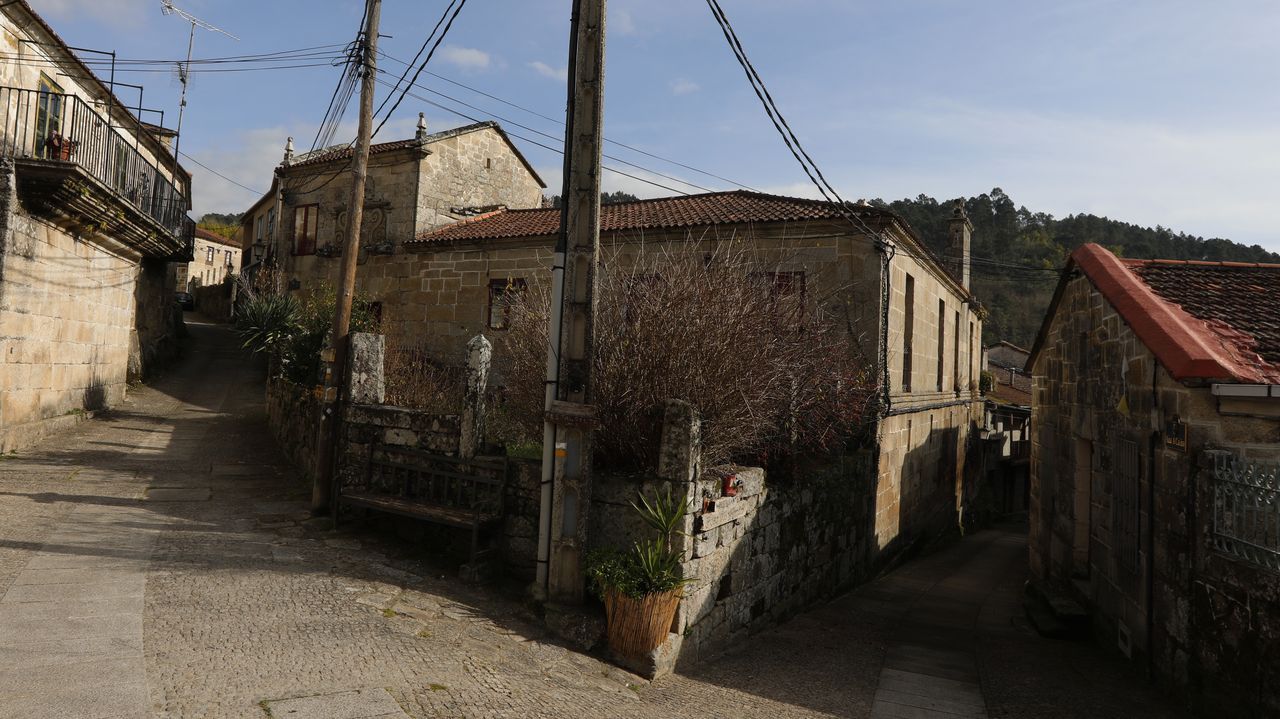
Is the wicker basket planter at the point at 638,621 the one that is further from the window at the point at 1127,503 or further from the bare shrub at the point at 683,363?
the window at the point at 1127,503

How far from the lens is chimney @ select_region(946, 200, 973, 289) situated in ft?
71.1

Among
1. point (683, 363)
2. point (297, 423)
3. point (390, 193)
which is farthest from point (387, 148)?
point (683, 363)

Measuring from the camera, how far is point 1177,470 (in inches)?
246

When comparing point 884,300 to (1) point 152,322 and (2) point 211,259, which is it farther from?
(2) point 211,259

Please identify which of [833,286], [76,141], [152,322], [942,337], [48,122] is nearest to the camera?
[76,141]

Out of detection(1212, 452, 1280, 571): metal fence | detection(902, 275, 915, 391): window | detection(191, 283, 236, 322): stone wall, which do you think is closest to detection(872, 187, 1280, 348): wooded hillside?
detection(902, 275, 915, 391): window

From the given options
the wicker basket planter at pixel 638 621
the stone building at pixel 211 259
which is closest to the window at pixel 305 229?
the wicker basket planter at pixel 638 621

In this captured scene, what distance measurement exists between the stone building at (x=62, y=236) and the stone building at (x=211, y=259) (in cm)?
2786

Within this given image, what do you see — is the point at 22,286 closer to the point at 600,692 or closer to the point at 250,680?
the point at 250,680

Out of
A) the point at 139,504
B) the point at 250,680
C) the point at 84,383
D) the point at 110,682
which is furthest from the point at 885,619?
the point at 84,383

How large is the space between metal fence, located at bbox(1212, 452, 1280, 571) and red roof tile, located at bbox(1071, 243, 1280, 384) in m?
0.68

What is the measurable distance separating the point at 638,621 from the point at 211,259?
47001 millimetres

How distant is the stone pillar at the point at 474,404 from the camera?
7230 millimetres

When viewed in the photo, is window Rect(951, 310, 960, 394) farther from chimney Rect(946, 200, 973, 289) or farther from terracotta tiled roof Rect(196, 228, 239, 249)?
terracotta tiled roof Rect(196, 228, 239, 249)
